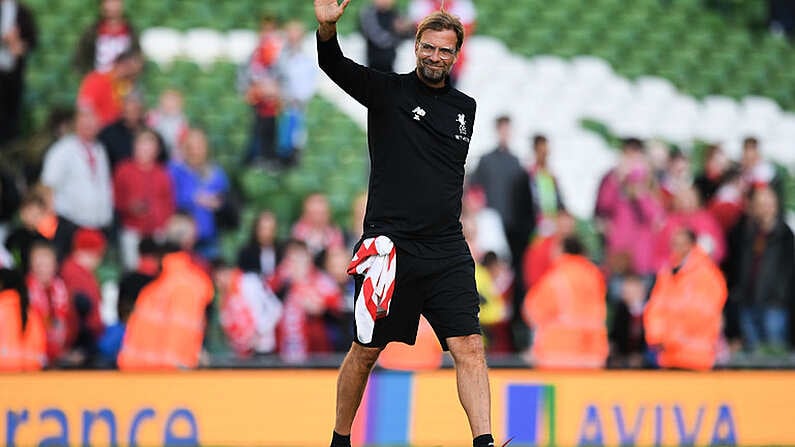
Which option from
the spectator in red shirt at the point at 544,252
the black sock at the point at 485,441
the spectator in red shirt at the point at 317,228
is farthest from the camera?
the spectator in red shirt at the point at 317,228

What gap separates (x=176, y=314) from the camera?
36.3ft

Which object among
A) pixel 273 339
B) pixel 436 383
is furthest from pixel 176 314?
pixel 436 383

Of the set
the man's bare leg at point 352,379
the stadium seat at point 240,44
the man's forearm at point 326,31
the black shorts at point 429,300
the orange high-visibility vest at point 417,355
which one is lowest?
the orange high-visibility vest at point 417,355

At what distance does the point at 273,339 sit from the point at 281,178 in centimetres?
288

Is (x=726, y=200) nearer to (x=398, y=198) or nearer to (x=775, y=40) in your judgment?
(x=775, y=40)

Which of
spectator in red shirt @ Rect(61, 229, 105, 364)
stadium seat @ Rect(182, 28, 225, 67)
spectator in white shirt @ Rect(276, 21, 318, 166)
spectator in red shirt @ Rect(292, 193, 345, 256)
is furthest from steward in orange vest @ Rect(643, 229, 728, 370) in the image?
stadium seat @ Rect(182, 28, 225, 67)

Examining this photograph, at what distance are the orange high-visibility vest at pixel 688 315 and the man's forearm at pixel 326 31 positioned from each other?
6.11 meters

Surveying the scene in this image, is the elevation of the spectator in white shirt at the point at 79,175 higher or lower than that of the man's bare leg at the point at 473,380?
higher

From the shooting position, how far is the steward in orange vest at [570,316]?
455 inches

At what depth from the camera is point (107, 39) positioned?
13.9 m

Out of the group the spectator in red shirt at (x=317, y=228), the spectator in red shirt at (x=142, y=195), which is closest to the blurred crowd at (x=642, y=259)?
the spectator in red shirt at (x=317, y=228)

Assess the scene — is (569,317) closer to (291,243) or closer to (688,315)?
(688,315)

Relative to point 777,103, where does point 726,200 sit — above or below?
below

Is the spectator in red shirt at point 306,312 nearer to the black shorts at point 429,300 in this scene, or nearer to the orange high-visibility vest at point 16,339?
the orange high-visibility vest at point 16,339
